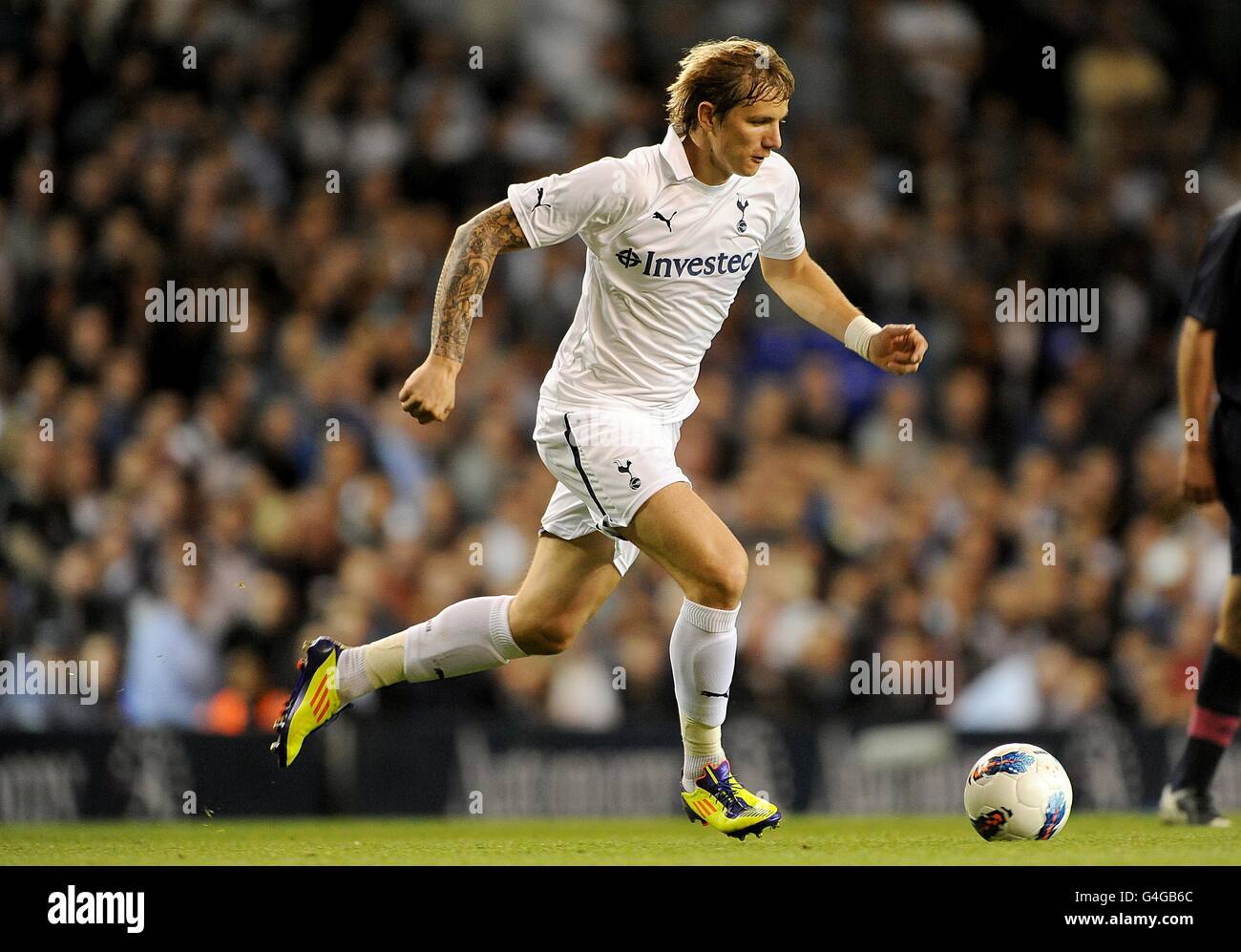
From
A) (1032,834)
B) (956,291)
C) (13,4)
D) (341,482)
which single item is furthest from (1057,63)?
(1032,834)

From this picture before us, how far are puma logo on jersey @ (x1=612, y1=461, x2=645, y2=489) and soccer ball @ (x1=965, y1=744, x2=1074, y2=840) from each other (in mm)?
1485

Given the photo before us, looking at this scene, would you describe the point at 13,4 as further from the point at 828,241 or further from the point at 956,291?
the point at 956,291

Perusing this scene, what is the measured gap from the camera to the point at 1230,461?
6.84 meters

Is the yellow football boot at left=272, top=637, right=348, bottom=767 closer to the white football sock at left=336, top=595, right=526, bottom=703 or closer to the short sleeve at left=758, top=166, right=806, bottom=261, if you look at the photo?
the white football sock at left=336, top=595, right=526, bottom=703

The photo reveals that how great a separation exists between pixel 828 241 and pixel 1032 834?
619 cm

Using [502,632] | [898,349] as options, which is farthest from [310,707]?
[898,349]

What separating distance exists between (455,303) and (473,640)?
1.21 meters

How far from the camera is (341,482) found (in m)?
10.3

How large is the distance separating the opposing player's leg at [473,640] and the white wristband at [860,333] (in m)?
1.06

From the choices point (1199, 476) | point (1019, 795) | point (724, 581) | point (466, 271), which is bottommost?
point (1019, 795)

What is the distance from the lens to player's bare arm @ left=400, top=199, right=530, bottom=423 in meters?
5.66

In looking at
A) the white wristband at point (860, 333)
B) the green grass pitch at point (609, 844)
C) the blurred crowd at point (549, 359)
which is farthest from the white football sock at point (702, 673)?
the blurred crowd at point (549, 359)

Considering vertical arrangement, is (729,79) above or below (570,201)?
above

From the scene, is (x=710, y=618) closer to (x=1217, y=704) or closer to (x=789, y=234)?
(x=789, y=234)
